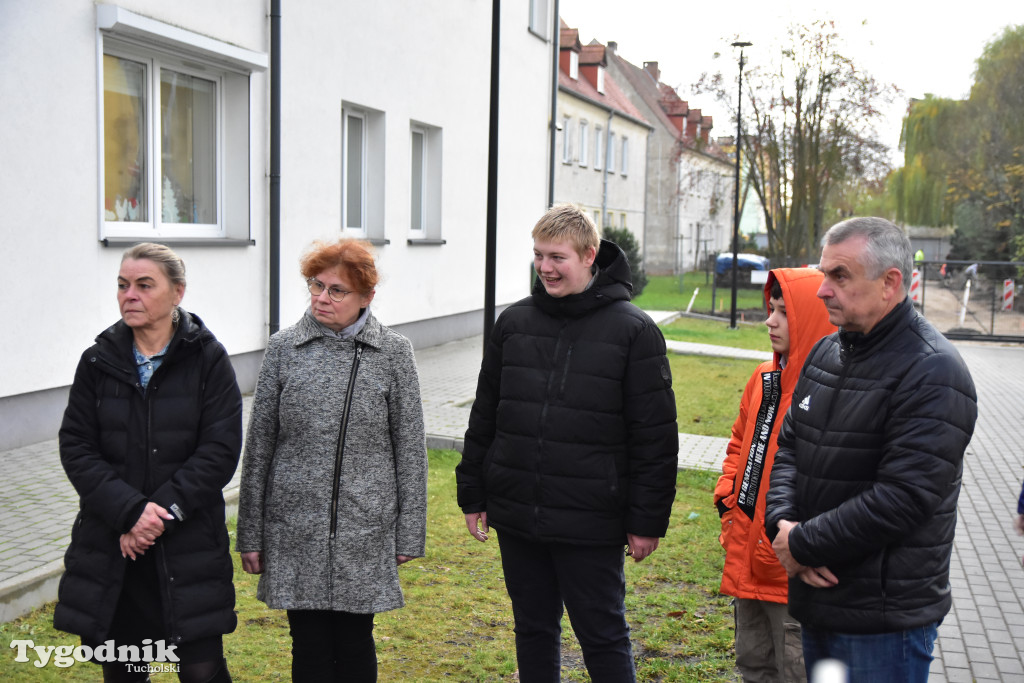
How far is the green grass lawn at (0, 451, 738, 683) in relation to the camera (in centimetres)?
437

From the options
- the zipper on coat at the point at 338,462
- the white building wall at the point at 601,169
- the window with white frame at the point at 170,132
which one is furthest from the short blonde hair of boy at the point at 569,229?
the white building wall at the point at 601,169

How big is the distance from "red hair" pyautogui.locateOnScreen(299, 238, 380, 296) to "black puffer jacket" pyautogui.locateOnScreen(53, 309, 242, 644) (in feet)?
1.55

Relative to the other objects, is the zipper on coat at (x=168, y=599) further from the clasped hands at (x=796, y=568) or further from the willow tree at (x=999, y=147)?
the willow tree at (x=999, y=147)

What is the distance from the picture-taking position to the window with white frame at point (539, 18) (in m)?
20.0

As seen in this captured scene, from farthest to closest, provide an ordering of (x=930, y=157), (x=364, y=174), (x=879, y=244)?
1. (x=930, y=157)
2. (x=364, y=174)
3. (x=879, y=244)

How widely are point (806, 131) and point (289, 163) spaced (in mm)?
27844

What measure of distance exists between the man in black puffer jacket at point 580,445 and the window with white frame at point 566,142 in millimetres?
33997

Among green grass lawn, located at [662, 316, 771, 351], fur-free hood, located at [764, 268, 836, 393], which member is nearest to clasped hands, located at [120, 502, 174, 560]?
fur-free hood, located at [764, 268, 836, 393]

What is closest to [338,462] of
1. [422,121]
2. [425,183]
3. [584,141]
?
[422,121]

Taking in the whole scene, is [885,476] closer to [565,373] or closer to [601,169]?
[565,373]

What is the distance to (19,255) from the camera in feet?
25.5

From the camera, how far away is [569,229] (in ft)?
11.3

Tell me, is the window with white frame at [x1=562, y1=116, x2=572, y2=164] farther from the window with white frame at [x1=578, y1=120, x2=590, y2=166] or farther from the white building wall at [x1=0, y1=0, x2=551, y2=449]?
the white building wall at [x1=0, y1=0, x2=551, y2=449]

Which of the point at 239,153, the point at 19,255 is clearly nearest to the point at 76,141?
the point at 19,255
